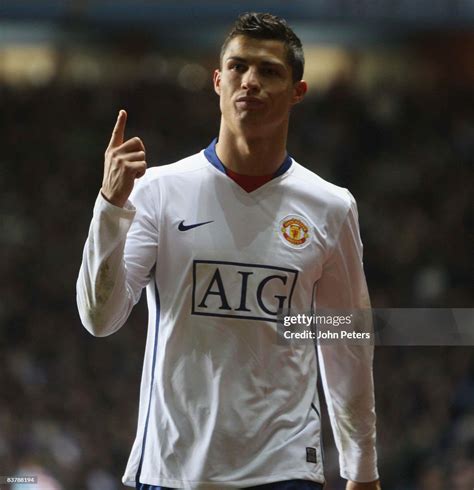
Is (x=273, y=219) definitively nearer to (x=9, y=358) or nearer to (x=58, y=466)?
(x=58, y=466)

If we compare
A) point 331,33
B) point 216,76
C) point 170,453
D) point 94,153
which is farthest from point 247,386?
point 331,33

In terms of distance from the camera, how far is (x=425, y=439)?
812cm

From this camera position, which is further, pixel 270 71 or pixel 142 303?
pixel 142 303

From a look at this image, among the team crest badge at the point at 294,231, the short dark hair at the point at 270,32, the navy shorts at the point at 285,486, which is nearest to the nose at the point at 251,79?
the short dark hair at the point at 270,32

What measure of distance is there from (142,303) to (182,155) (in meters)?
2.69

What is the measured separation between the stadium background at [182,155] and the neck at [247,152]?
3.40m

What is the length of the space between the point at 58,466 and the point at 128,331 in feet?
6.42

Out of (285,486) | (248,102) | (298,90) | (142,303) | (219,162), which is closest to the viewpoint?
(285,486)

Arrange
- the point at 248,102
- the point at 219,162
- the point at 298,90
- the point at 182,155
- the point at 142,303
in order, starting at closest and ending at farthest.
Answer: the point at 248,102 < the point at 219,162 < the point at 298,90 < the point at 142,303 < the point at 182,155

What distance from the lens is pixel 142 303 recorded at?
32.7ft

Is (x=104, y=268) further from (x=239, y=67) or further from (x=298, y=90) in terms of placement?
(x=298, y=90)

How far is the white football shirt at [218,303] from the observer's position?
126 inches

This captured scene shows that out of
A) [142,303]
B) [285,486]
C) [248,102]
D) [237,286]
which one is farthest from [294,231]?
[142,303]

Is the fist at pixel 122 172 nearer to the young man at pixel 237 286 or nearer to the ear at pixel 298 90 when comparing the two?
the young man at pixel 237 286
